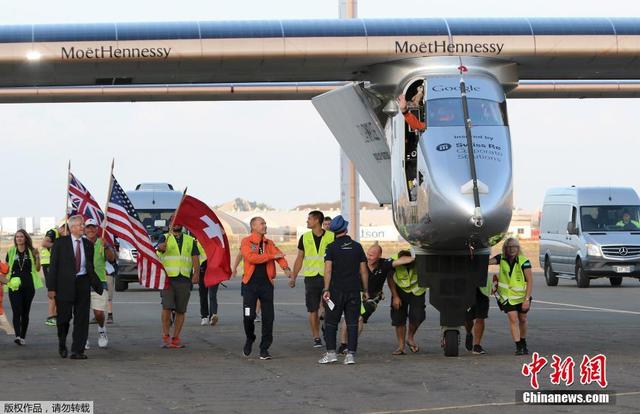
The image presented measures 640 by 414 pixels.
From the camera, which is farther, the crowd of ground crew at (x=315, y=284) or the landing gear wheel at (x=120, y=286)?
the landing gear wheel at (x=120, y=286)

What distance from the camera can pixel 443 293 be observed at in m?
16.3

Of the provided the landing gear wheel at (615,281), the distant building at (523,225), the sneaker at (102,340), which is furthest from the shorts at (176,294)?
the distant building at (523,225)

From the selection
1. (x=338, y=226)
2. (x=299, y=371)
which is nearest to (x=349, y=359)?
(x=299, y=371)

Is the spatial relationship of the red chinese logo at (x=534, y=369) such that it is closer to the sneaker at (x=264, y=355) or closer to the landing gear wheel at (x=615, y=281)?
the sneaker at (x=264, y=355)

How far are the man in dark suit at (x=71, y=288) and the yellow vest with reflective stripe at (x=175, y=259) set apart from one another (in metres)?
1.50

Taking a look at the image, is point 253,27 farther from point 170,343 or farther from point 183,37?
point 170,343

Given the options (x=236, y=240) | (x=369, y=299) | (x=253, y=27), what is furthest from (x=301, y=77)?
(x=236, y=240)

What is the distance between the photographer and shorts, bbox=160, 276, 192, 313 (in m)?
17.8

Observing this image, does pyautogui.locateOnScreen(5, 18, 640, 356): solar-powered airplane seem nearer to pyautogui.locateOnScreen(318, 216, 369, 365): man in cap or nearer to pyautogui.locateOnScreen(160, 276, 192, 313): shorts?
pyautogui.locateOnScreen(318, 216, 369, 365): man in cap

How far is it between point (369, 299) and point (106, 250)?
3836 millimetres

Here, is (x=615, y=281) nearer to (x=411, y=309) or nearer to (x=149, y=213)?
(x=149, y=213)

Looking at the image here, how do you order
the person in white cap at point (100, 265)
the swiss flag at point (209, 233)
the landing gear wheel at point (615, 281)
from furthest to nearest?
the landing gear wheel at point (615, 281) < the swiss flag at point (209, 233) < the person in white cap at point (100, 265)

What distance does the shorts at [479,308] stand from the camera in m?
16.7

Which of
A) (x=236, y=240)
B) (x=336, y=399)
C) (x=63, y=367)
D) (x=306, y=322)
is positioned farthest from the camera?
(x=236, y=240)
